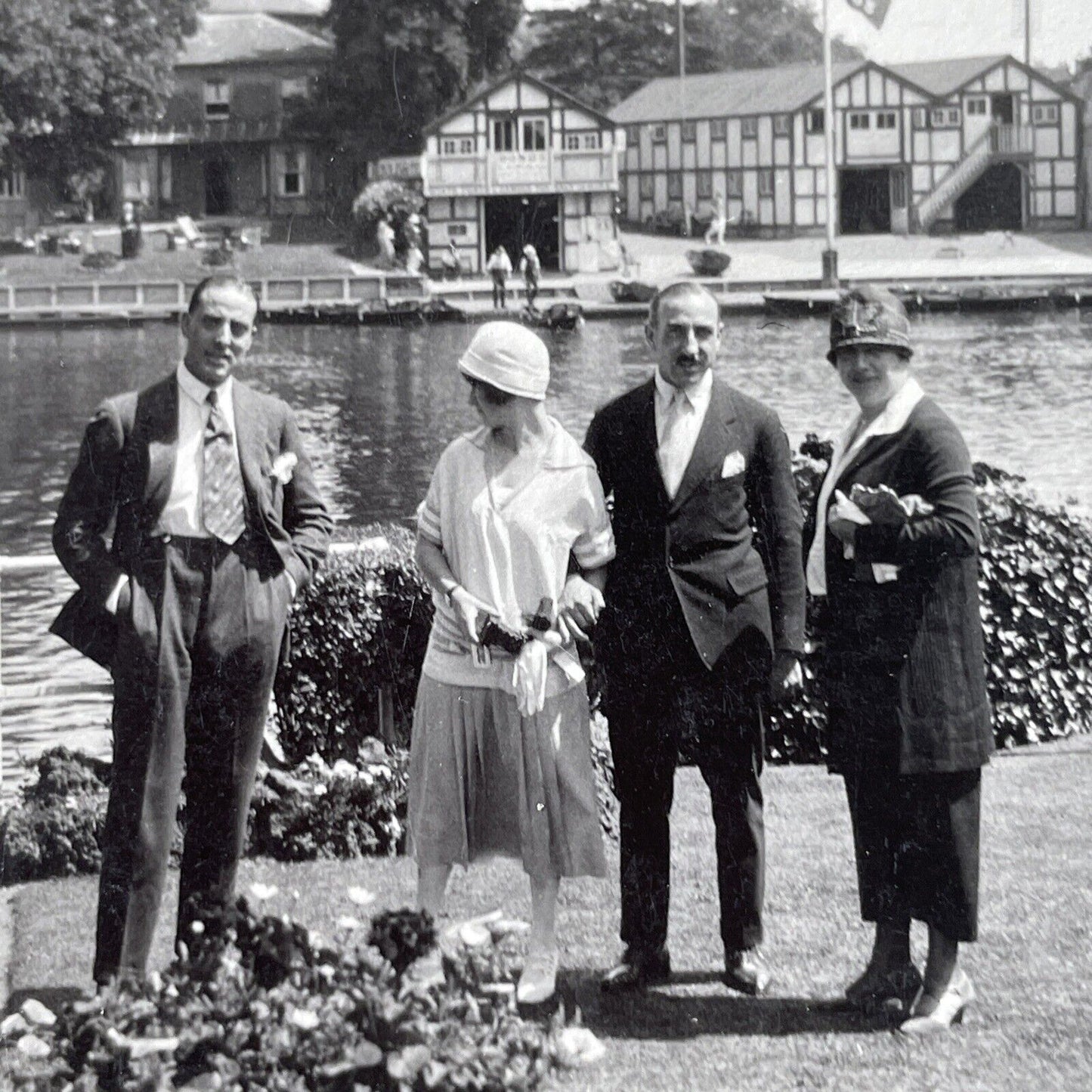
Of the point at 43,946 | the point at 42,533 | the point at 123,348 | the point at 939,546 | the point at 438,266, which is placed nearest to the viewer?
the point at 939,546

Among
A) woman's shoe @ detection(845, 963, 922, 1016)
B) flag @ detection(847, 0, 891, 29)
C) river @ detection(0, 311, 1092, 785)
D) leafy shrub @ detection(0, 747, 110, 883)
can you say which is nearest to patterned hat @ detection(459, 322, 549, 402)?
woman's shoe @ detection(845, 963, 922, 1016)

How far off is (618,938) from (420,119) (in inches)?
1970

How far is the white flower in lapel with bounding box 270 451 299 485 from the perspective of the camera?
4207mm

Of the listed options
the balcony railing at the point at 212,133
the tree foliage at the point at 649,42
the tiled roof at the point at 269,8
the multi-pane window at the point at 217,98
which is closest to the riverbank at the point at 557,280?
the balcony railing at the point at 212,133

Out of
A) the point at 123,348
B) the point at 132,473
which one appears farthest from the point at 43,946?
the point at 123,348

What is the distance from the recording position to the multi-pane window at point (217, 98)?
57000 mm

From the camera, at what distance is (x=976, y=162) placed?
180 ft

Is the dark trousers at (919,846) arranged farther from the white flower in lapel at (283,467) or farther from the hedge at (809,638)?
the hedge at (809,638)

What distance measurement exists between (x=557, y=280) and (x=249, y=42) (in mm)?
13350

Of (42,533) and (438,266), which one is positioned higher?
(438,266)

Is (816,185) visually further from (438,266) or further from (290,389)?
(290,389)

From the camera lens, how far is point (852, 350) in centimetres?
404

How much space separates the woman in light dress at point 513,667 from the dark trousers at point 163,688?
16.7 inches

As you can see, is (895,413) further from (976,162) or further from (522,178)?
(976,162)
